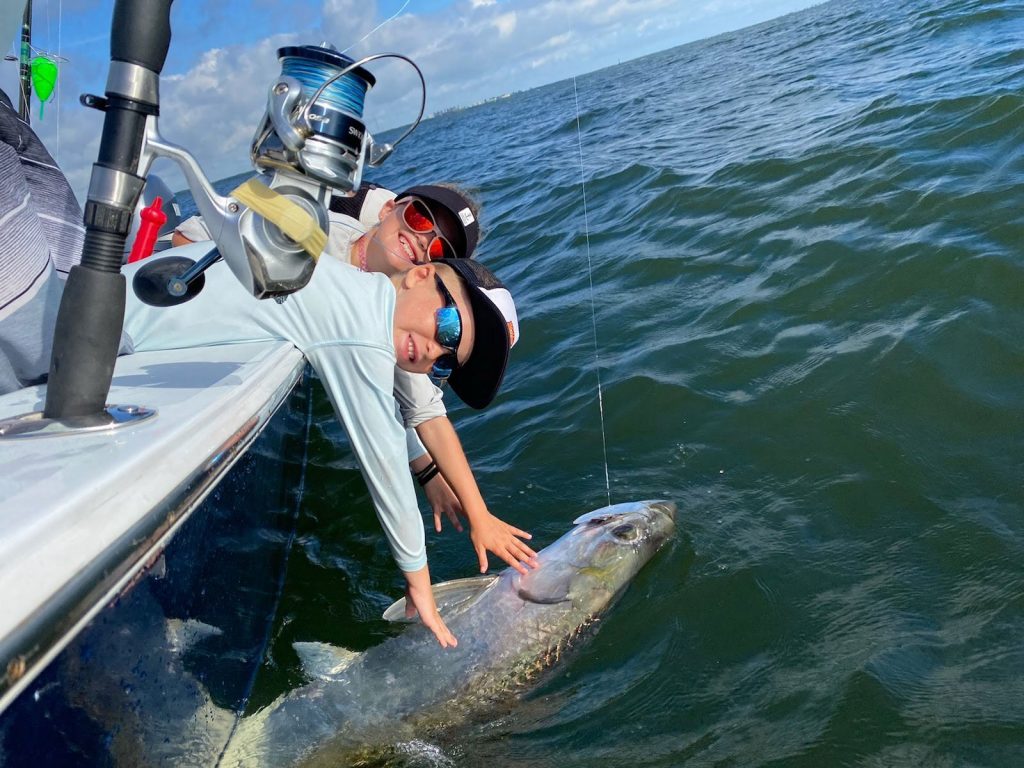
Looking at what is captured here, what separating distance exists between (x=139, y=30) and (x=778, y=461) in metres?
3.31

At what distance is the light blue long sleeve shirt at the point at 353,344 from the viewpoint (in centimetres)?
296

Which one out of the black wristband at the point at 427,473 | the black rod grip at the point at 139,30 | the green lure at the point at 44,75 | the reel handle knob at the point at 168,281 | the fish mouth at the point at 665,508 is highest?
the green lure at the point at 44,75

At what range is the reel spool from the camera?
2.14 metres

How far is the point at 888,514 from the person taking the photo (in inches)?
142

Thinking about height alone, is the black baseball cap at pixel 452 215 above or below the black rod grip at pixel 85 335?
above

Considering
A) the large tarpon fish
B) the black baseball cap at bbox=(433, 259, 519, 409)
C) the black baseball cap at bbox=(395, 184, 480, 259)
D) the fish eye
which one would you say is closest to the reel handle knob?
the black baseball cap at bbox=(433, 259, 519, 409)

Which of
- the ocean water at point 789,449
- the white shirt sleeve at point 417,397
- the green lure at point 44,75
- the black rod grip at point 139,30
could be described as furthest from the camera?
the green lure at point 44,75

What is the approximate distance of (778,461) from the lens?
163 inches

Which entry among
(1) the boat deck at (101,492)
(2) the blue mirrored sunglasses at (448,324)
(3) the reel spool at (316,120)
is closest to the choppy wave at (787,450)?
(2) the blue mirrored sunglasses at (448,324)

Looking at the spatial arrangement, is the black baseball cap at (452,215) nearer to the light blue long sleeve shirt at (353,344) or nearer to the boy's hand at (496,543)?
the light blue long sleeve shirt at (353,344)

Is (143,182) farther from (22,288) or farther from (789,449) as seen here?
(789,449)

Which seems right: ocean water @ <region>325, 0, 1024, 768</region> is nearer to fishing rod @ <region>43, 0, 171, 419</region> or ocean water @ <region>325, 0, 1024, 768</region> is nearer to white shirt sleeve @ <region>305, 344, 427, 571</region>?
white shirt sleeve @ <region>305, 344, 427, 571</region>

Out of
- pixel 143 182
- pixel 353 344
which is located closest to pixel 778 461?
pixel 353 344

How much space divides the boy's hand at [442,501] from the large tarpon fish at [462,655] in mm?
535
